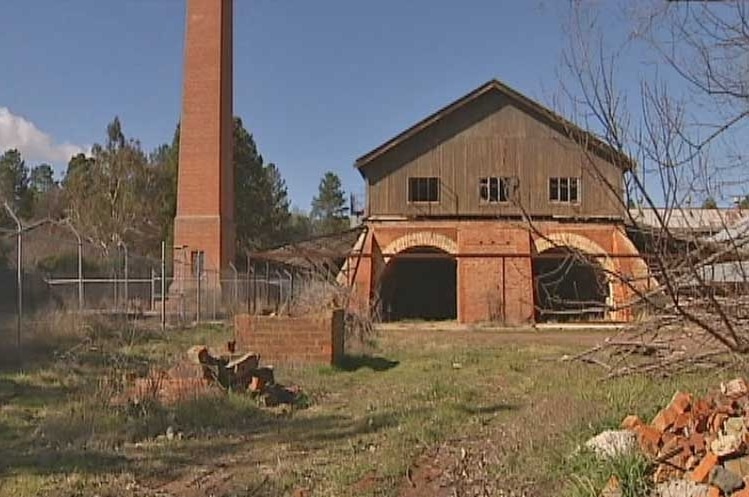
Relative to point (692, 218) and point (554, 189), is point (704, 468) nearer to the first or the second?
point (692, 218)

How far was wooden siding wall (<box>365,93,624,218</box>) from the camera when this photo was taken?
3631cm

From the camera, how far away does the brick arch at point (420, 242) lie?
118ft

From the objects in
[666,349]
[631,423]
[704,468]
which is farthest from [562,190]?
[704,468]

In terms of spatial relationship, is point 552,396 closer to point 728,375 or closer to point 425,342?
point 728,375

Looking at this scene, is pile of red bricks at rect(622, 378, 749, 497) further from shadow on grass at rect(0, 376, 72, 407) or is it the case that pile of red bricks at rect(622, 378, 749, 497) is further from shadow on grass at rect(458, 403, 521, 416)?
shadow on grass at rect(0, 376, 72, 407)

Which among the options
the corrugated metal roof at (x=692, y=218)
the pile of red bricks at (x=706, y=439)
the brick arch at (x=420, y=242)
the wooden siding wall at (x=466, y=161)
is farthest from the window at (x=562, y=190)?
the corrugated metal roof at (x=692, y=218)

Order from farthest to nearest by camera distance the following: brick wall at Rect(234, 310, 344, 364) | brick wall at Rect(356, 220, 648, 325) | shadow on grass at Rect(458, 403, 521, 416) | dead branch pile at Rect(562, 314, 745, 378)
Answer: brick wall at Rect(356, 220, 648, 325), brick wall at Rect(234, 310, 344, 364), shadow on grass at Rect(458, 403, 521, 416), dead branch pile at Rect(562, 314, 745, 378)

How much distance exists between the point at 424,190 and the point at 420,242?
2.44m

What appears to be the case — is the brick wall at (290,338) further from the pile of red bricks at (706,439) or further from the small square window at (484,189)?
the small square window at (484,189)

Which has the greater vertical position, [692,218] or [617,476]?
[692,218]

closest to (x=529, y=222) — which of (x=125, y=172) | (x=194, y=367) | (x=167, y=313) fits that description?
(x=194, y=367)

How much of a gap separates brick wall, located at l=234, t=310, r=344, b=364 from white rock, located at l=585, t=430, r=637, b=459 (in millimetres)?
10179

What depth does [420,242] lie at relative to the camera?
36062mm

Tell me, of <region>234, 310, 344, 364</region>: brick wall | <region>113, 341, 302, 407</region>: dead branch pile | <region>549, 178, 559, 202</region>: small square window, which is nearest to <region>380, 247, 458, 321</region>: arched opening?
<region>549, 178, 559, 202</region>: small square window
